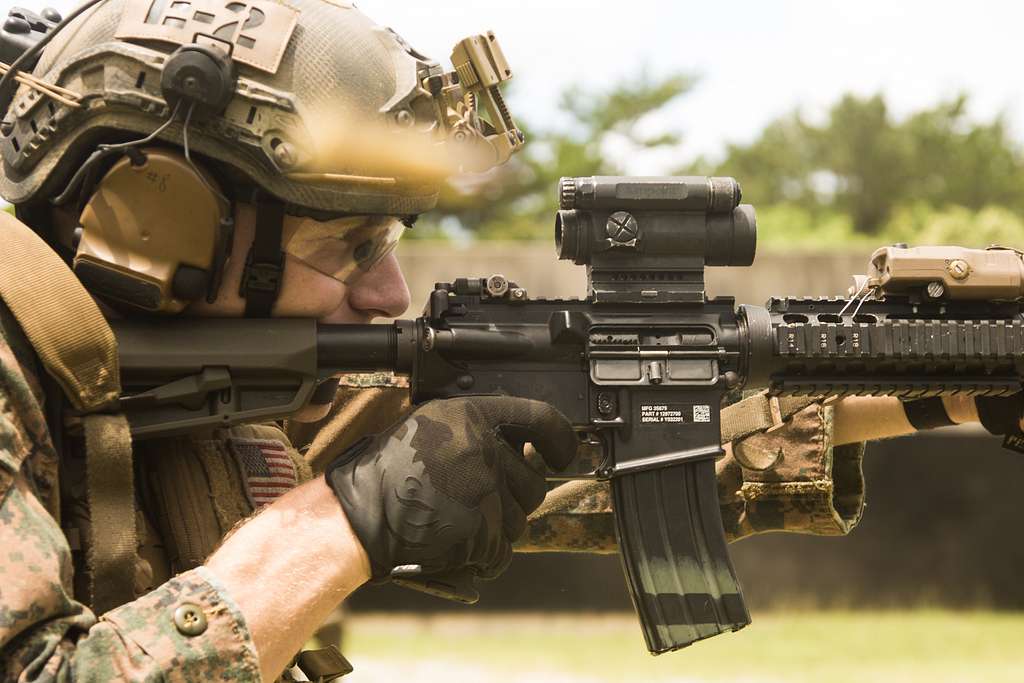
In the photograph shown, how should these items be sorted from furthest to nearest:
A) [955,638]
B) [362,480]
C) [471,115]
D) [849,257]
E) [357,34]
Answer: [849,257] < [955,638] < [471,115] < [357,34] < [362,480]

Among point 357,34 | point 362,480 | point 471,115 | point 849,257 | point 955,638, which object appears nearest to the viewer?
point 362,480

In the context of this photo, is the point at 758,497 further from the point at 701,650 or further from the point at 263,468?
the point at 701,650

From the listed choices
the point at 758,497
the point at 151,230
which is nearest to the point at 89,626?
the point at 151,230

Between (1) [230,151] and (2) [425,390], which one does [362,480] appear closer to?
(2) [425,390]

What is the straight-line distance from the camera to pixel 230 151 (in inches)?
99.5

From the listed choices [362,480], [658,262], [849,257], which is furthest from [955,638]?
[362,480]

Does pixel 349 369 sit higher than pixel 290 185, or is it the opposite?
pixel 290 185

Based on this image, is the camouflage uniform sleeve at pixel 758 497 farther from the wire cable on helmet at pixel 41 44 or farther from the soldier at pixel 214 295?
the wire cable on helmet at pixel 41 44

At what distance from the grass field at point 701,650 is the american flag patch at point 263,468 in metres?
4.58

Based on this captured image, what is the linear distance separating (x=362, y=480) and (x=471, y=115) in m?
0.90

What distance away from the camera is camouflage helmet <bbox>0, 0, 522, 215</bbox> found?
97.9 inches

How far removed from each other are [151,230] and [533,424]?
855 mm

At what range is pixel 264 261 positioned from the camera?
2.61 metres

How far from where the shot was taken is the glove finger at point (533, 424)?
2623 millimetres
